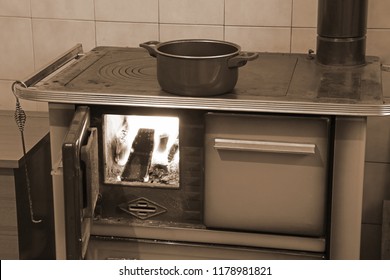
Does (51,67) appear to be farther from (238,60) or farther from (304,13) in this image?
(304,13)

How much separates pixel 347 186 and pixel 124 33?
3.40ft

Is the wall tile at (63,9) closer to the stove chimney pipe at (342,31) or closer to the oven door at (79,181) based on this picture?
the oven door at (79,181)

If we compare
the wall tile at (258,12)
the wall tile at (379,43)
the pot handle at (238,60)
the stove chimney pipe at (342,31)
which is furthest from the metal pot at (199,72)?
the wall tile at (379,43)

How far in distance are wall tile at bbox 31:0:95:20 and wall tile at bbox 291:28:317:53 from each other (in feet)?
2.31

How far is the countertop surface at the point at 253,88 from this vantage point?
6.20ft

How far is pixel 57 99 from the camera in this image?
1980mm

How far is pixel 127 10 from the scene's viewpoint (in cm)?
257

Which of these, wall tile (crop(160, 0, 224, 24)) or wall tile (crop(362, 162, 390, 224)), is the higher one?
wall tile (crop(160, 0, 224, 24))

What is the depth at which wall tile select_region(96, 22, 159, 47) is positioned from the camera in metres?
2.58

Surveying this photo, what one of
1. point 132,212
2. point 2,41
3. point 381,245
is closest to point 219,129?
point 132,212

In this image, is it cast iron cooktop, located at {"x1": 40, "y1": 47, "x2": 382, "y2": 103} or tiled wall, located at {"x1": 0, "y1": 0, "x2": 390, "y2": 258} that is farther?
tiled wall, located at {"x1": 0, "y1": 0, "x2": 390, "y2": 258}

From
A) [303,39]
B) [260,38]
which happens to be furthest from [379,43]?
[260,38]

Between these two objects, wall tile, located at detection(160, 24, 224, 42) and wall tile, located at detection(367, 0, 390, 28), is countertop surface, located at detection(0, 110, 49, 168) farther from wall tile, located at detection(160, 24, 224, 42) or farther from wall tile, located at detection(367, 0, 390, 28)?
wall tile, located at detection(367, 0, 390, 28)

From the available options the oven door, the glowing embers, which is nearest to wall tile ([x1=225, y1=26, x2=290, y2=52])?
the glowing embers
